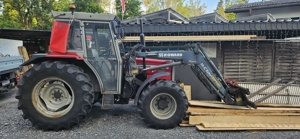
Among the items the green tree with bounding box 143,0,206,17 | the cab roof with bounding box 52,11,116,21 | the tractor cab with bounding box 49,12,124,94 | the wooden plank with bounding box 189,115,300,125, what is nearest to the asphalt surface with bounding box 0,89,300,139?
the wooden plank with bounding box 189,115,300,125

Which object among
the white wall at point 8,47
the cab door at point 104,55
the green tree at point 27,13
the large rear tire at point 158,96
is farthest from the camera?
the green tree at point 27,13

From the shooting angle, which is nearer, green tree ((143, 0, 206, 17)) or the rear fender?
the rear fender

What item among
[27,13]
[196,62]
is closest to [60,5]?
[27,13]

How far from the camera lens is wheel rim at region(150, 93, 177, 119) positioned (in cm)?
445

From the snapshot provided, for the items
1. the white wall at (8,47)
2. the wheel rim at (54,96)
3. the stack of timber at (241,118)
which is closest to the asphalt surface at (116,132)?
the stack of timber at (241,118)

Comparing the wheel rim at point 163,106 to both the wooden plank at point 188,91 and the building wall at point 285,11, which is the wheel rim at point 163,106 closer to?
the wooden plank at point 188,91

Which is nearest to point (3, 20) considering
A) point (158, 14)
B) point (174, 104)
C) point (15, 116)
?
point (158, 14)

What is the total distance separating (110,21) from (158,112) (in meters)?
2.02

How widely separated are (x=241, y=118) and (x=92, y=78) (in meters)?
3.06

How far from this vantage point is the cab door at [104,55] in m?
4.52

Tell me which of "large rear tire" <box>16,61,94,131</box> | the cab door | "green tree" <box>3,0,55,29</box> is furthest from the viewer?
"green tree" <box>3,0,55,29</box>

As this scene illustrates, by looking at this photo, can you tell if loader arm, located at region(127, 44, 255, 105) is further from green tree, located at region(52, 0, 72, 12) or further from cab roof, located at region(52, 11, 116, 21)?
green tree, located at region(52, 0, 72, 12)

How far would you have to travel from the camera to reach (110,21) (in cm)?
454

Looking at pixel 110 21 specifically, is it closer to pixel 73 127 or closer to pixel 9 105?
pixel 73 127
